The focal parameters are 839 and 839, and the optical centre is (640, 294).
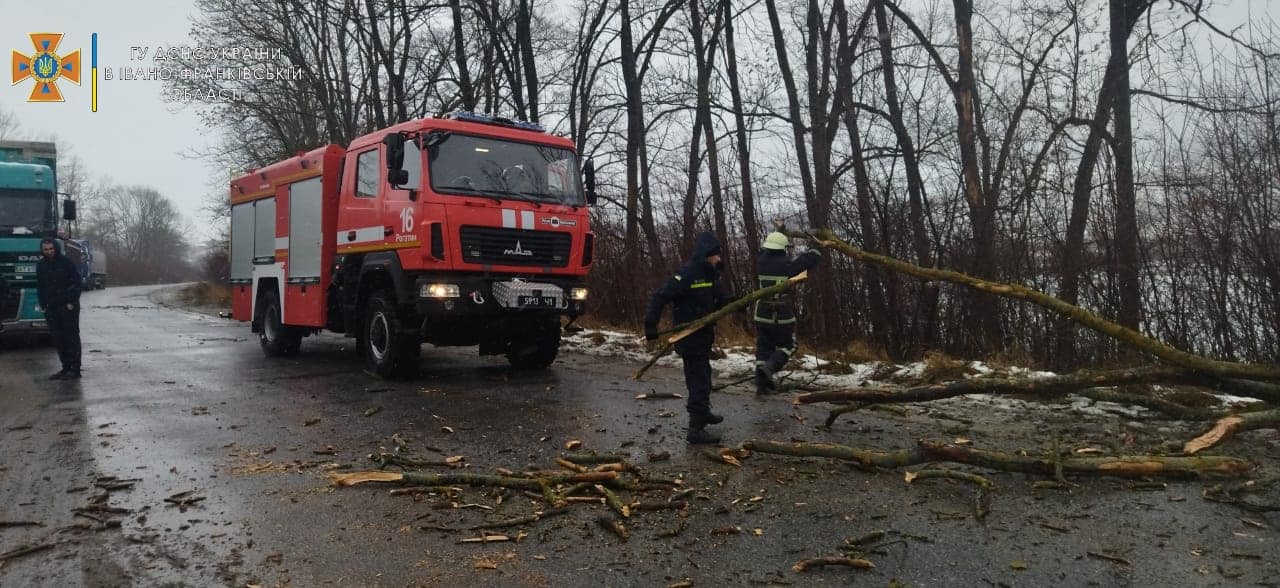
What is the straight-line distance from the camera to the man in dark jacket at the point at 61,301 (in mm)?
9719

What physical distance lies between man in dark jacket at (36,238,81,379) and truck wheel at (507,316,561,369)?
5024mm

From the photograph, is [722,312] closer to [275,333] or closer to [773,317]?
[773,317]

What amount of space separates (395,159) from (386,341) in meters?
2.09

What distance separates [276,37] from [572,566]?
2482 cm

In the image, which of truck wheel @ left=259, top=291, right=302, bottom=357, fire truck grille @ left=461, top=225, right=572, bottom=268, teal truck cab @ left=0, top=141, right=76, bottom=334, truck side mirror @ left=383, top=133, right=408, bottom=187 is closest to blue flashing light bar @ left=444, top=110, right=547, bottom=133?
truck side mirror @ left=383, top=133, right=408, bottom=187

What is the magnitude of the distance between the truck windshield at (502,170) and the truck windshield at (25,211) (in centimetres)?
885

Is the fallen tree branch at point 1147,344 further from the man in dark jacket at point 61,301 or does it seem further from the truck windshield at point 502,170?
the man in dark jacket at point 61,301

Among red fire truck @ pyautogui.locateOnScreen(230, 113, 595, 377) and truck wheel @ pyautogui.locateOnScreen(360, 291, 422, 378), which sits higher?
red fire truck @ pyautogui.locateOnScreen(230, 113, 595, 377)

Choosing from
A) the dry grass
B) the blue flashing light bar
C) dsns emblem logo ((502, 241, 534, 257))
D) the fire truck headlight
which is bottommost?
the dry grass

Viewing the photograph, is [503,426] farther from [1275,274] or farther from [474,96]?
[474,96]

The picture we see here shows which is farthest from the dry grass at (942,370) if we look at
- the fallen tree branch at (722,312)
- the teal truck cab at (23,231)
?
the teal truck cab at (23,231)

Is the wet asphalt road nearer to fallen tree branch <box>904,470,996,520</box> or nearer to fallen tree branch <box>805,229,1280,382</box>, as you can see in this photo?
fallen tree branch <box>904,470,996,520</box>

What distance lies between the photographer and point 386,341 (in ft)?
31.2

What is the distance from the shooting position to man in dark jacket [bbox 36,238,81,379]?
9.72 metres
